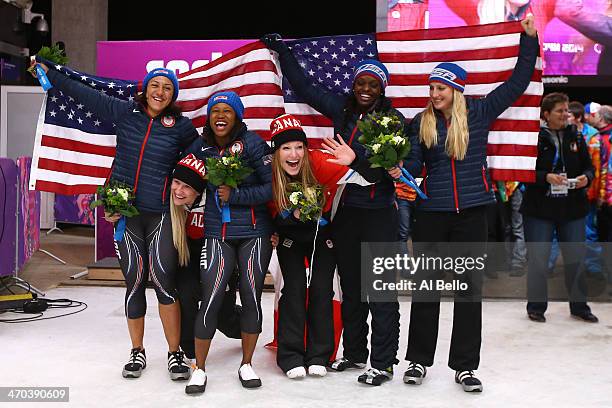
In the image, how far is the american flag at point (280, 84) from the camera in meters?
5.66

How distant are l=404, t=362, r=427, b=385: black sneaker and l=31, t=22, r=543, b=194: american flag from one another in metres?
1.72

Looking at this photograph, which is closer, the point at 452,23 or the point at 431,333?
the point at 431,333

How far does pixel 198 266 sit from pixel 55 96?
1610mm

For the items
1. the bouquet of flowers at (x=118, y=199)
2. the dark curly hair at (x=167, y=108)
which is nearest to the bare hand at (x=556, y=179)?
the dark curly hair at (x=167, y=108)

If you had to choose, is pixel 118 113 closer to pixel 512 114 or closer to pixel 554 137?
pixel 512 114

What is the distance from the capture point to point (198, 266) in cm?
532

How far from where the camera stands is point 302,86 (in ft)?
18.0

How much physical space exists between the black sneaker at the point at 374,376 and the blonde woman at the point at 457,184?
13 centimetres

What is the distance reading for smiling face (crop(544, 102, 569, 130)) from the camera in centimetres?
666

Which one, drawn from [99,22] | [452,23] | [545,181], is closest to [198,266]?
[545,181]

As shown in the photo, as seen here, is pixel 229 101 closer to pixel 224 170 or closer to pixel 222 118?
pixel 222 118

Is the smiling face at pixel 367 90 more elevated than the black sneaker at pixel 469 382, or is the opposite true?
the smiling face at pixel 367 90

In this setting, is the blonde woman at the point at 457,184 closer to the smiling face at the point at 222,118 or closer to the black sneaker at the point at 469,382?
the black sneaker at the point at 469,382

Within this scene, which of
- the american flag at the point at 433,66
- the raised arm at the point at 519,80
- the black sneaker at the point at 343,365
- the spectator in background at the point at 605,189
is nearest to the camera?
the raised arm at the point at 519,80
